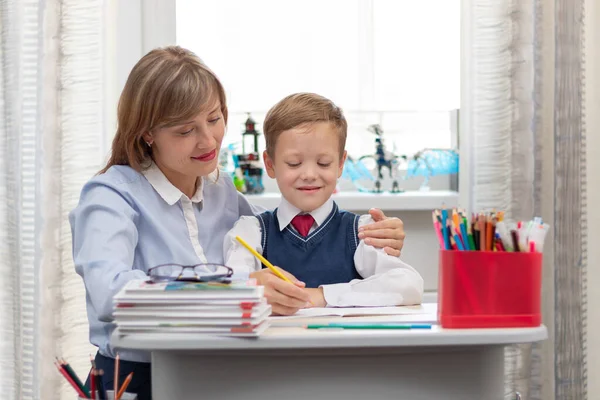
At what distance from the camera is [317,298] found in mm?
1422

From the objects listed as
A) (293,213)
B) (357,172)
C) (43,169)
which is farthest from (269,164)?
(357,172)

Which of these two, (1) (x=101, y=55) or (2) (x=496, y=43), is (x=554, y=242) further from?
(1) (x=101, y=55)

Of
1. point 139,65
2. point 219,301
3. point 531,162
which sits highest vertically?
point 139,65

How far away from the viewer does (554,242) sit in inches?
84.7

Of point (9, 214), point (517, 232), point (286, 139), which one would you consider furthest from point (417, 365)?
point (9, 214)

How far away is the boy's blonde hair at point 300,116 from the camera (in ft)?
4.97

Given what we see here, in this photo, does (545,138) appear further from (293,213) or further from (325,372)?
(325,372)

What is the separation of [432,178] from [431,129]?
0.15 metres

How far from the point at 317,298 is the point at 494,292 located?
38cm

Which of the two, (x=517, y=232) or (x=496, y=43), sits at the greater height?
(x=496, y=43)

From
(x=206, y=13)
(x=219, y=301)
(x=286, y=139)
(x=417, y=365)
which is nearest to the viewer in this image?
(x=219, y=301)

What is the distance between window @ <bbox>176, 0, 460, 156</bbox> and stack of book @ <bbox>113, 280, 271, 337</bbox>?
152 centimetres

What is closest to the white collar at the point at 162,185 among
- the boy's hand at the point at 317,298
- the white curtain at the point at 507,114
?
the boy's hand at the point at 317,298

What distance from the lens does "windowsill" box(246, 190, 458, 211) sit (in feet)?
7.74
